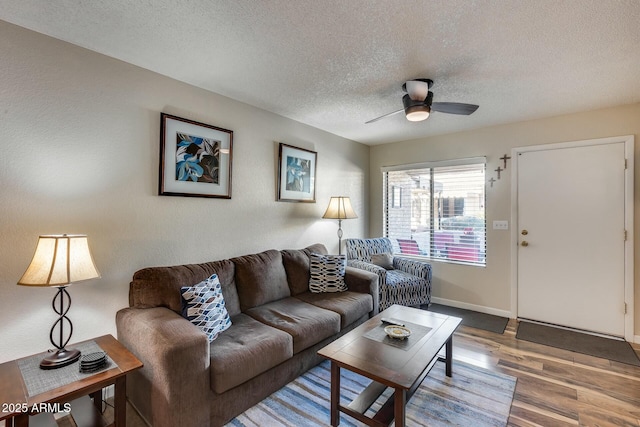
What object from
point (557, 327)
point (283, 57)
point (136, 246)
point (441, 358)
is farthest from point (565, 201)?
point (136, 246)

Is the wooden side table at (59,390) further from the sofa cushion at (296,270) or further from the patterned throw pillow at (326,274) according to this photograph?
the patterned throw pillow at (326,274)

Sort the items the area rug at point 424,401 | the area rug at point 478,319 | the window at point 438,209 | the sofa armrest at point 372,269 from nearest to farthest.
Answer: the area rug at point 424,401, the area rug at point 478,319, the sofa armrest at point 372,269, the window at point 438,209

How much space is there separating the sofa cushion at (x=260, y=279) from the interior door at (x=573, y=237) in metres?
2.88

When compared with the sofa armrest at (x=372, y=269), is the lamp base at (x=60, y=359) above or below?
below

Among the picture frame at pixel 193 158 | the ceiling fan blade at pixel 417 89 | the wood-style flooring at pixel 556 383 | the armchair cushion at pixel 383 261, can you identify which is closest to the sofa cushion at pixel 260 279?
the picture frame at pixel 193 158

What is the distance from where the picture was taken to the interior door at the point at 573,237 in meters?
3.05

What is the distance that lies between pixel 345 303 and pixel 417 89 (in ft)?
6.51

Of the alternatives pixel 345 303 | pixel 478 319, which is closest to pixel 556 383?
pixel 478 319

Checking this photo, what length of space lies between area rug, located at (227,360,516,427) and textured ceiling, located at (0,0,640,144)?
2.39 meters

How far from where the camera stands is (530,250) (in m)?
3.50

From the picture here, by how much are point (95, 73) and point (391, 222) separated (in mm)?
3962

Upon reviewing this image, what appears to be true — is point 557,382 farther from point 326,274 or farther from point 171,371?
point 171,371

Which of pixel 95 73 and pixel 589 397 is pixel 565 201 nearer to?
pixel 589 397

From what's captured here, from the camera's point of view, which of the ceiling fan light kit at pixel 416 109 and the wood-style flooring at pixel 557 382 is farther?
the ceiling fan light kit at pixel 416 109
